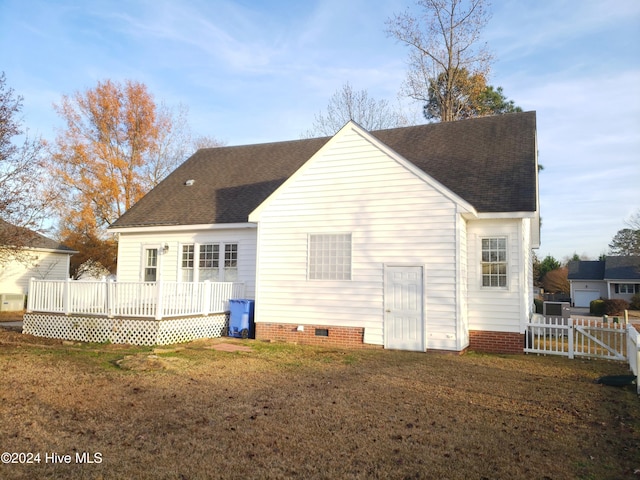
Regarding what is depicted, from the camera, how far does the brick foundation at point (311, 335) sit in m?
13.5

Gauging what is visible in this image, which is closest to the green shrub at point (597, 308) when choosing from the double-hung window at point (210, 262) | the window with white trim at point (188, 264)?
the double-hung window at point (210, 262)

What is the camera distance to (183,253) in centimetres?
1791

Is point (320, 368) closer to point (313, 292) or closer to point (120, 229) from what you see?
point (313, 292)

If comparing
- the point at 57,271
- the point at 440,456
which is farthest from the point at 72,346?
the point at 57,271

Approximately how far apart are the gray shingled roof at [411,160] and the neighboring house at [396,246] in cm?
7

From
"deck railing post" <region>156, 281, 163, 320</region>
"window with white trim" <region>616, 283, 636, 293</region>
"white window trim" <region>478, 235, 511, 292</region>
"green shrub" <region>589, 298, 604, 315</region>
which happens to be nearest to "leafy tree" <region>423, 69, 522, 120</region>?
"green shrub" <region>589, 298, 604, 315</region>

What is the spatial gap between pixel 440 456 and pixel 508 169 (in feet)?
36.3

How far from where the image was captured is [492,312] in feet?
43.9

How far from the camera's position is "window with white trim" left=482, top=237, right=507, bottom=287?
13406mm

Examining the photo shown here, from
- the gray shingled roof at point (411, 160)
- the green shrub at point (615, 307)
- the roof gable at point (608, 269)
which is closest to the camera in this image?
the gray shingled roof at point (411, 160)

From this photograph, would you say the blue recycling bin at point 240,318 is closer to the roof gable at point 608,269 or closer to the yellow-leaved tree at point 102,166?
the yellow-leaved tree at point 102,166

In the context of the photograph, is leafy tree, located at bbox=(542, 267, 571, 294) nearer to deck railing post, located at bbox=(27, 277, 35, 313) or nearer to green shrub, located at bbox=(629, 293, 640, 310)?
green shrub, located at bbox=(629, 293, 640, 310)

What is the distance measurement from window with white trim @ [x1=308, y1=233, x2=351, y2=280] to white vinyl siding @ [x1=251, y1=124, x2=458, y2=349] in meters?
0.17

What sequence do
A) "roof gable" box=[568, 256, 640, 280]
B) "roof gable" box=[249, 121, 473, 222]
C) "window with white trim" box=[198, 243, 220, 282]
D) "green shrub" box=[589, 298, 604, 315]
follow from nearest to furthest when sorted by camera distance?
"roof gable" box=[249, 121, 473, 222] → "window with white trim" box=[198, 243, 220, 282] → "green shrub" box=[589, 298, 604, 315] → "roof gable" box=[568, 256, 640, 280]
